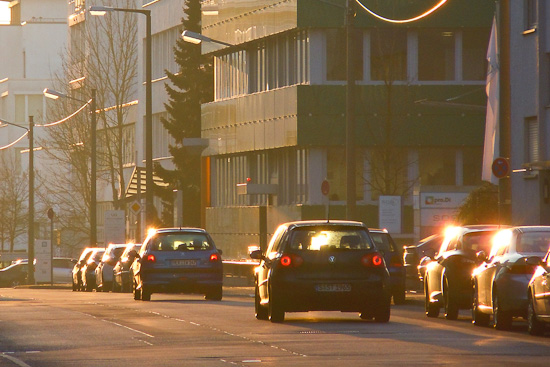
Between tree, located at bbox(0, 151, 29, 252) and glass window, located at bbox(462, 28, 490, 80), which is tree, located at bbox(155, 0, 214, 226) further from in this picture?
tree, located at bbox(0, 151, 29, 252)

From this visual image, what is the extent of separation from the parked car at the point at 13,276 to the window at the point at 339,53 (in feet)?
116

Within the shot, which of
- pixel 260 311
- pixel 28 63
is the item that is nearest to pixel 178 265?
pixel 260 311

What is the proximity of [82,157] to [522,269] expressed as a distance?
5526cm

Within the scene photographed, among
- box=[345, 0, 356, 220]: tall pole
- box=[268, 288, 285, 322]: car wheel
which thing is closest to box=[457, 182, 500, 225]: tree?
box=[345, 0, 356, 220]: tall pole

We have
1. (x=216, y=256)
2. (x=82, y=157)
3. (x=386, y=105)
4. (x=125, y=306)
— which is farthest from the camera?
(x=82, y=157)

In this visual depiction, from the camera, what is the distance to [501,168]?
104ft

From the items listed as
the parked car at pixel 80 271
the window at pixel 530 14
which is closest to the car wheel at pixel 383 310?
the window at pixel 530 14

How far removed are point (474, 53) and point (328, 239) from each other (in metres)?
27.6

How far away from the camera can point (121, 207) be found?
7744 centimetres

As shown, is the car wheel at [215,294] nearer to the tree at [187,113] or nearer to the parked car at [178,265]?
the parked car at [178,265]

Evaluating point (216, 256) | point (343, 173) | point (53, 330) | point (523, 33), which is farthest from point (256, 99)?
point (53, 330)

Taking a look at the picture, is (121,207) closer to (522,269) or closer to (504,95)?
(504,95)

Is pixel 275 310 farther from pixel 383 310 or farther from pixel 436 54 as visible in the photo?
pixel 436 54

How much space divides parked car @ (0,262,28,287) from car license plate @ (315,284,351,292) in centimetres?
6039
